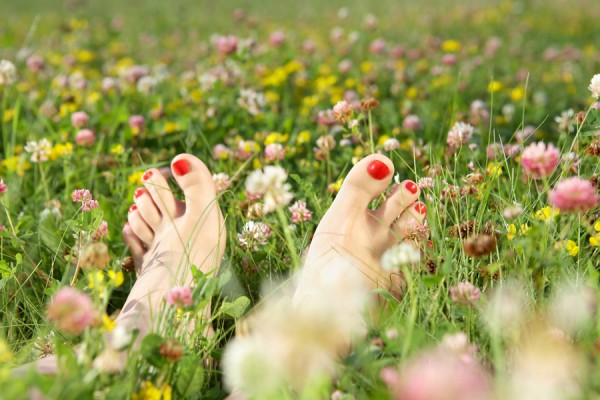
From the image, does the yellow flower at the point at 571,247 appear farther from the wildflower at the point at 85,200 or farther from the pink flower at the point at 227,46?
the pink flower at the point at 227,46

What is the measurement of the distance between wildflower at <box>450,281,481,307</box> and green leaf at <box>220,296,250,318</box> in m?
0.36

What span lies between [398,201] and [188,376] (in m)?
0.60

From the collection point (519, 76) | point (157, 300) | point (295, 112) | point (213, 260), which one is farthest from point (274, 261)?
point (519, 76)

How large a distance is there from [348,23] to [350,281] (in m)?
4.08

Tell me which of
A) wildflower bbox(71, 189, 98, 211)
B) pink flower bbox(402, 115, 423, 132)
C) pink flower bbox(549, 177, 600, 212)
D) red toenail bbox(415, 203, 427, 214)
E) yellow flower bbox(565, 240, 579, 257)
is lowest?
pink flower bbox(402, 115, 423, 132)

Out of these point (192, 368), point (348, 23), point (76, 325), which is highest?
point (76, 325)

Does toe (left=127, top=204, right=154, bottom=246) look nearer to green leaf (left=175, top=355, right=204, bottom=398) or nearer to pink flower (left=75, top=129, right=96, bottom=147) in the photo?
pink flower (left=75, top=129, right=96, bottom=147)

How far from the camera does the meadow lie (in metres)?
0.85

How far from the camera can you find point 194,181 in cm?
150

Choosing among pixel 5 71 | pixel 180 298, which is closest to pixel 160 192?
pixel 180 298

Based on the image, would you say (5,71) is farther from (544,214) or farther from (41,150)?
(544,214)

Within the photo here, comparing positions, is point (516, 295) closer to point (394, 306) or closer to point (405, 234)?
point (394, 306)

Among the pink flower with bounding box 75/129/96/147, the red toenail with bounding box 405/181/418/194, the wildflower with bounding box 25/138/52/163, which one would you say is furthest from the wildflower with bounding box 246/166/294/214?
the pink flower with bounding box 75/129/96/147

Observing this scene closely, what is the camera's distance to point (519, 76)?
2928 millimetres
